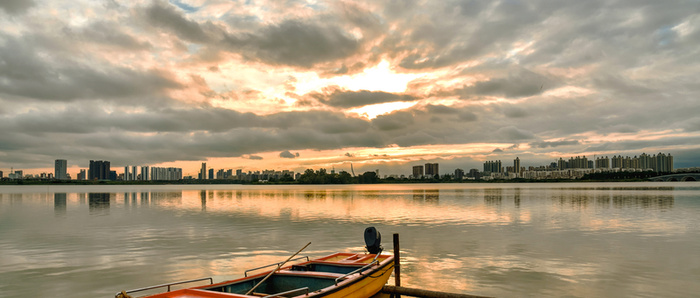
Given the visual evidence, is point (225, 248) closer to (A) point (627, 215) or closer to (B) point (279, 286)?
(B) point (279, 286)

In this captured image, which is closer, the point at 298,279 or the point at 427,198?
the point at 298,279

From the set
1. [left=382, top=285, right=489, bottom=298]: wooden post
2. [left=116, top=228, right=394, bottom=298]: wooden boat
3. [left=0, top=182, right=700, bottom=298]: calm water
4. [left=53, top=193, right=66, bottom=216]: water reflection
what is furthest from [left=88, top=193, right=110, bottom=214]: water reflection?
[left=382, top=285, right=489, bottom=298]: wooden post

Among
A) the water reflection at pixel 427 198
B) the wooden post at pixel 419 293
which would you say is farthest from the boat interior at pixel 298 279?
the water reflection at pixel 427 198

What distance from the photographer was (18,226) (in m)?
43.6

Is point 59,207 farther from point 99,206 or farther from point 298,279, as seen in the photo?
point 298,279

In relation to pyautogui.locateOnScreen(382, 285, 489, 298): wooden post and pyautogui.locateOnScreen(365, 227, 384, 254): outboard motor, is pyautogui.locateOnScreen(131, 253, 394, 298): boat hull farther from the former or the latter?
pyautogui.locateOnScreen(382, 285, 489, 298): wooden post

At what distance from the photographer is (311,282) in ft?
A: 52.4

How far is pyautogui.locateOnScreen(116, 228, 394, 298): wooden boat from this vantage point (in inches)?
522

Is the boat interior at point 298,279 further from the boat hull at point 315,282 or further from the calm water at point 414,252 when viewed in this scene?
the calm water at point 414,252

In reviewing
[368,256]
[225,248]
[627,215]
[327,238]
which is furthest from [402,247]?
[627,215]

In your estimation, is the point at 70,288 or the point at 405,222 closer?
the point at 70,288

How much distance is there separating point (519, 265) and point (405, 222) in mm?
23041

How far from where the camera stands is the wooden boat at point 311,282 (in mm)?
13266

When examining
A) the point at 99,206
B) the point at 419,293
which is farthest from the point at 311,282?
the point at 99,206
